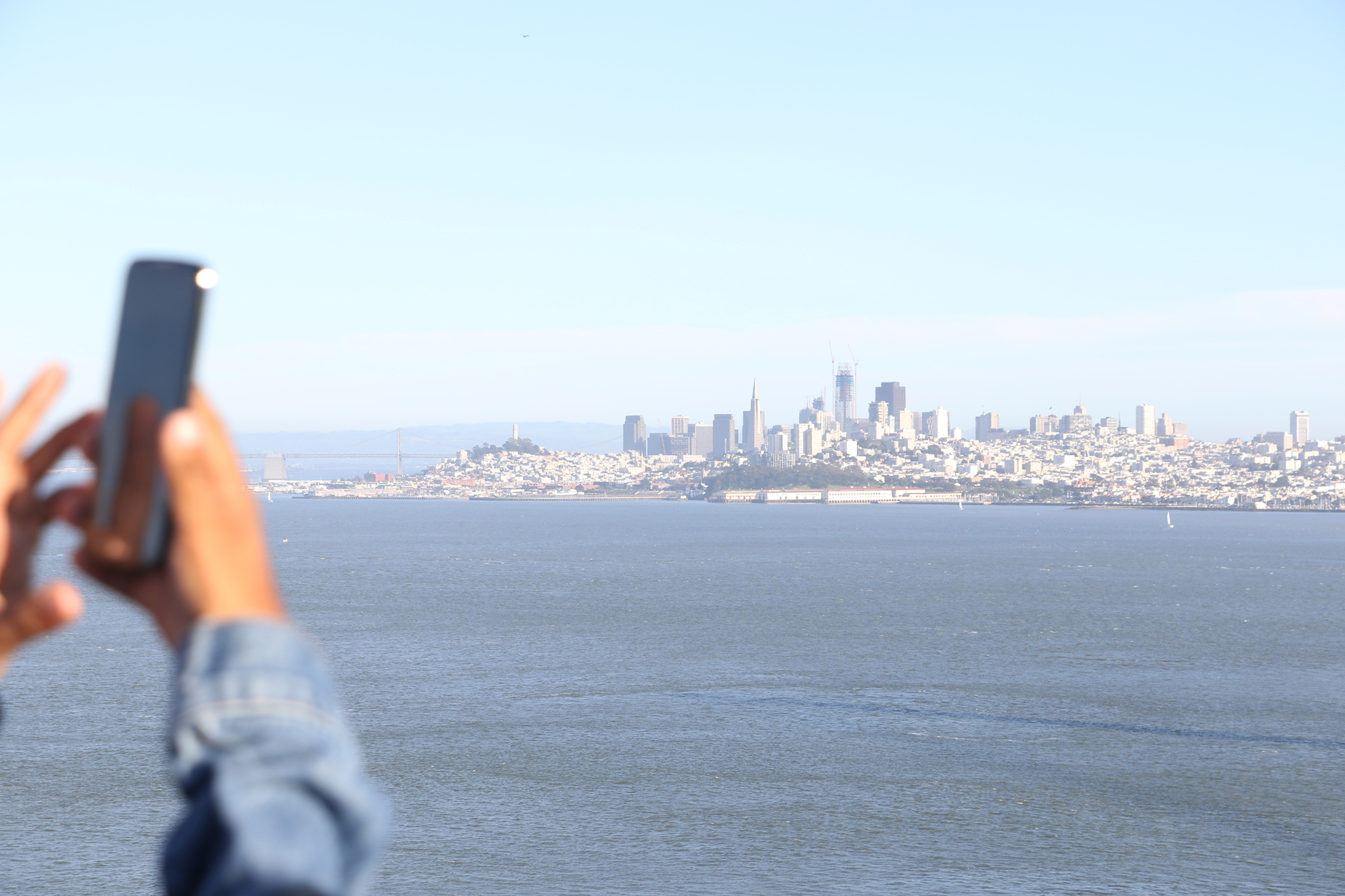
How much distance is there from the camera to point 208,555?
0.90 meters

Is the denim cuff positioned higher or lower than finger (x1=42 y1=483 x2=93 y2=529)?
lower

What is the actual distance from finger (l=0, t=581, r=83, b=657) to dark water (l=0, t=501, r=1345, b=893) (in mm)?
26702

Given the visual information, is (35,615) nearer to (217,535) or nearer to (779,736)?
(217,535)

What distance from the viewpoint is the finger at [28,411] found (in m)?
1.06

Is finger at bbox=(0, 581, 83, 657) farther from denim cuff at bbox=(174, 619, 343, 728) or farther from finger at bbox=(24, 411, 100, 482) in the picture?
denim cuff at bbox=(174, 619, 343, 728)

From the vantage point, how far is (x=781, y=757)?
35.3 meters

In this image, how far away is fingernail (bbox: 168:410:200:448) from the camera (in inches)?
33.4

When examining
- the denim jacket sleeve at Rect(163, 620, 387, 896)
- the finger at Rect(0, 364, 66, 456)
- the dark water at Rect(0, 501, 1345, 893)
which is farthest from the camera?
the dark water at Rect(0, 501, 1345, 893)

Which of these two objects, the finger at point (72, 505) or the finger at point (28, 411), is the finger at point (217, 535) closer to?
the finger at point (72, 505)

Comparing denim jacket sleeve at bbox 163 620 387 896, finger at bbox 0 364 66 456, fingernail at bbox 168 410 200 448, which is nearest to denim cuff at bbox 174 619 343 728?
denim jacket sleeve at bbox 163 620 387 896

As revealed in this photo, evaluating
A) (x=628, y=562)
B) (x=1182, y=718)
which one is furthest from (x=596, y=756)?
(x=628, y=562)

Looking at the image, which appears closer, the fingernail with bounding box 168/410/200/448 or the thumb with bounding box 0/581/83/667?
the fingernail with bounding box 168/410/200/448

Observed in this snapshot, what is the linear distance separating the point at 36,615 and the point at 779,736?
124ft

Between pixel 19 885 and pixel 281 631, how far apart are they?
29.0 meters
